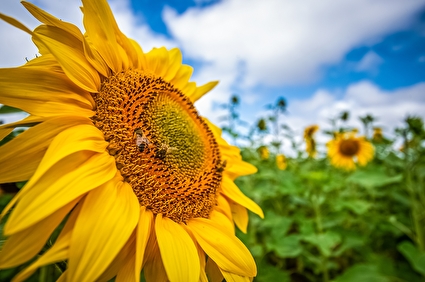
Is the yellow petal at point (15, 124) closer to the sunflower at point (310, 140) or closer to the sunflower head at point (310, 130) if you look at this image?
the sunflower at point (310, 140)

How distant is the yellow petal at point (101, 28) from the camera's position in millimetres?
1031

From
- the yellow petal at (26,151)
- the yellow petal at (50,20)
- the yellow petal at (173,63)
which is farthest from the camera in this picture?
the yellow petal at (173,63)

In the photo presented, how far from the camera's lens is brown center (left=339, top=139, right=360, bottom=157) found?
19.3 feet

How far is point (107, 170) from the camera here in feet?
2.93

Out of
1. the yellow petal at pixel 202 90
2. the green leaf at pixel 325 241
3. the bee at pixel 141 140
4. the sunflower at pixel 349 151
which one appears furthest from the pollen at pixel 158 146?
the sunflower at pixel 349 151

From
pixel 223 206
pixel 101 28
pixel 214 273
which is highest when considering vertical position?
pixel 101 28

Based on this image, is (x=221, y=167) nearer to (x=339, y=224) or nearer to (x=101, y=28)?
(x=101, y=28)

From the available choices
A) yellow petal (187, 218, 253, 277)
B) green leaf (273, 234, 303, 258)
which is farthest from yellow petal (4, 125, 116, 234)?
green leaf (273, 234, 303, 258)

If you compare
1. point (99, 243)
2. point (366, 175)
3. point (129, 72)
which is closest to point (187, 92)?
point (129, 72)

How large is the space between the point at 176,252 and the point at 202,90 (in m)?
1.00

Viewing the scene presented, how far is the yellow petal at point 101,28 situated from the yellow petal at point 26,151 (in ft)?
1.13

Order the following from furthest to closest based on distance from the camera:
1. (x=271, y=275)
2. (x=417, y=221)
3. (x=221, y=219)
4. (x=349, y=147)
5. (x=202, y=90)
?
(x=349, y=147) → (x=417, y=221) → (x=271, y=275) → (x=202, y=90) → (x=221, y=219)

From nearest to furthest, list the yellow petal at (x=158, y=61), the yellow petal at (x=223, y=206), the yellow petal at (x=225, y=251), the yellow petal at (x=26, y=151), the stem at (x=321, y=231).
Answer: the yellow petal at (x=26, y=151) < the yellow petal at (x=225, y=251) < the yellow petal at (x=223, y=206) < the yellow petal at (x=158, y=61) < the stem at (x=321, y=231)

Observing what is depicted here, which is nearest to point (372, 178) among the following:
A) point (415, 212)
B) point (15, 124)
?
point (415, 212)
